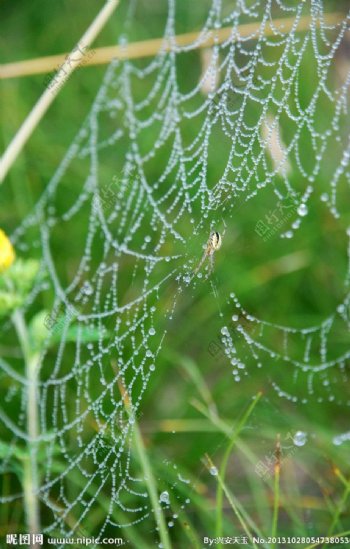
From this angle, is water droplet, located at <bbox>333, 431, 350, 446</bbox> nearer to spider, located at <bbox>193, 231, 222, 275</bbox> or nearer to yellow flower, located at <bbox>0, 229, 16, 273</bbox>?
spider, located at <bbox>193, 231, 222, 275</bbox>

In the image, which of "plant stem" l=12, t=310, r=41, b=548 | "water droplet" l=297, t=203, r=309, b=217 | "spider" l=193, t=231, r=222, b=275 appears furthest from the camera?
"water droplet" l=297, t=203, r=309, b=217

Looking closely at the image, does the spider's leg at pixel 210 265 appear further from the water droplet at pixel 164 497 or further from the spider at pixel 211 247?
the water droplet at pixel 164 497

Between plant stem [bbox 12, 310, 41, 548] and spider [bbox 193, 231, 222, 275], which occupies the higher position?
spider [bbox 193, 231, 222, 275]

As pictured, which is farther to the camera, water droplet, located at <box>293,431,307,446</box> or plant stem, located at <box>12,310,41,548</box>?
water droplet, located at <box>293,431,307,446</box>

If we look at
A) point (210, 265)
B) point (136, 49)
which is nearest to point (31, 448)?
point (210, 265)

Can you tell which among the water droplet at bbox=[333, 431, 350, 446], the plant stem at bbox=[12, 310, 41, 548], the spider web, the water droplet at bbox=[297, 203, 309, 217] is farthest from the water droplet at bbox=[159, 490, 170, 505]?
the water droplet at bbox=[297, 203, 309, 217]

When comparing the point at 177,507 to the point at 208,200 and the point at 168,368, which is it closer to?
the point at 168,368

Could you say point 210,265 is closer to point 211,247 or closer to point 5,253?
point 211,247
